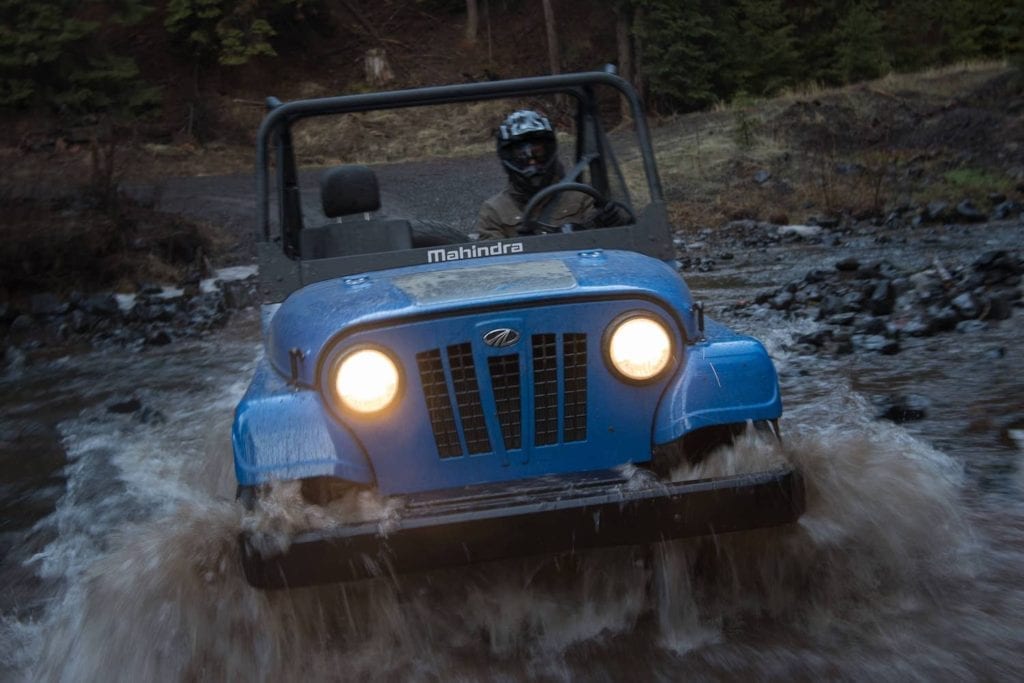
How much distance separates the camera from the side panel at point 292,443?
3.21 metres

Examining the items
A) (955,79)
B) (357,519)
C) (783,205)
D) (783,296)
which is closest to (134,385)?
(783,296)

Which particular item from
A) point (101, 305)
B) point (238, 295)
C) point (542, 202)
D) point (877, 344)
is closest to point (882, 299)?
point (877, 344)

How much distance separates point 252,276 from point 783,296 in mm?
7379

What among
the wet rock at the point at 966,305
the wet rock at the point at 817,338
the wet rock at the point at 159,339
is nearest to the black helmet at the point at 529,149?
the wet rock at the point at 817,338

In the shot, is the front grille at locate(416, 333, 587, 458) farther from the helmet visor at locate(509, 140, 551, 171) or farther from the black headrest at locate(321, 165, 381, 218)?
the helmet visor at locate(509, 140, 551, 171)

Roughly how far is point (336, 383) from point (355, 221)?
60.3 inches

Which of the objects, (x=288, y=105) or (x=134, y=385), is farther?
(x=134, y=385)

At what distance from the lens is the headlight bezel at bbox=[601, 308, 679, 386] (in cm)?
336

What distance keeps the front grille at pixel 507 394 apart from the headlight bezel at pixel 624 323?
7cm

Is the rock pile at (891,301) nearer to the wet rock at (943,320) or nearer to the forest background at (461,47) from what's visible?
the wet rock at (943,320)

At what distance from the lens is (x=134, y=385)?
29.3 ft

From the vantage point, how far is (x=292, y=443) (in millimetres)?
3234

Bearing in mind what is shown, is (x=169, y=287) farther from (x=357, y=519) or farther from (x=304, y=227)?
(x=357, y=519)

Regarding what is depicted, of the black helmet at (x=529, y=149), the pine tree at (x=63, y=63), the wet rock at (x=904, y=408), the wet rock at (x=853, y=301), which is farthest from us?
the pine tree at (x=63, y=63)
